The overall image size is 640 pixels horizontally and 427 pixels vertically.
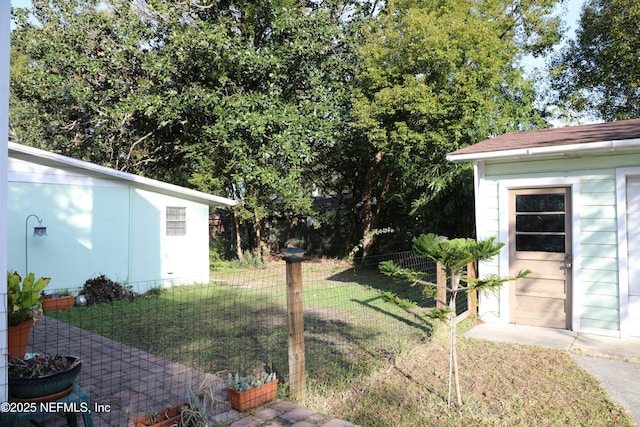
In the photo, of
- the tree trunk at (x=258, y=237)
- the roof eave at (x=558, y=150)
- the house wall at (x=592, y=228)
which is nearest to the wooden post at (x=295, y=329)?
the roof eave at (x=558, y=150)

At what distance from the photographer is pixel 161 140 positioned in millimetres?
15406

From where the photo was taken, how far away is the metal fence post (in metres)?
3.63

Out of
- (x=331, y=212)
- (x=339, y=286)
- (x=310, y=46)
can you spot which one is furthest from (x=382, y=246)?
(x=310, y=46)

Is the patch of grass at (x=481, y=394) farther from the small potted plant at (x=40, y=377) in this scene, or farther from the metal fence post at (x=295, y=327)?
the small potted plant at (x=40, y=377)

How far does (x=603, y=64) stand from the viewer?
15.2 m

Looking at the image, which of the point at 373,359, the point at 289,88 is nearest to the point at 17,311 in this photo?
the point at 373,359

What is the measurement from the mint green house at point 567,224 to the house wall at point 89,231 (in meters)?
6.45

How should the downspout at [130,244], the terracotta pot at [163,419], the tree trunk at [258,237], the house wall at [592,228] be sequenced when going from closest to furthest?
the terracotta pot at [163,419]
the house wall at [592,228]
the downspout at [130,244]
the tree trunk at [258,237]

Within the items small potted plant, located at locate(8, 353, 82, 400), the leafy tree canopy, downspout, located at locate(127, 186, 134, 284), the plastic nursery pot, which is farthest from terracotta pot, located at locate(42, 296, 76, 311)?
the leafy tree canopy

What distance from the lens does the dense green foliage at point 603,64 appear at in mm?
14086

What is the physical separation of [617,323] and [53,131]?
16.2 meters

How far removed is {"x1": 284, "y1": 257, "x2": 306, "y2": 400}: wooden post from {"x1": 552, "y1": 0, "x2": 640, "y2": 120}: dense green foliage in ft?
46.6

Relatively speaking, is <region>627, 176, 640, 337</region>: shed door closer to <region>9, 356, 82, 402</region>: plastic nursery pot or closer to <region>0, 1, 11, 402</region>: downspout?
<region>9, 356, 82, 402</region>: plastic nursery pot

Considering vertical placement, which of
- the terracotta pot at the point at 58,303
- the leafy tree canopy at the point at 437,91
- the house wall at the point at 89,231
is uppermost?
the leafy tree canopy at the point at 437,91
